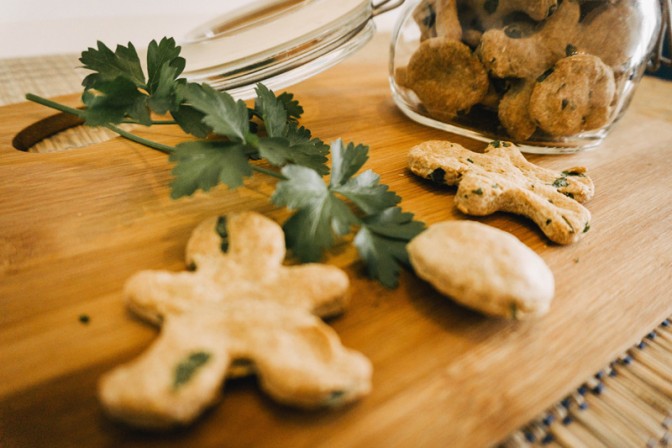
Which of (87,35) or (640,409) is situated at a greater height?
(87,35)

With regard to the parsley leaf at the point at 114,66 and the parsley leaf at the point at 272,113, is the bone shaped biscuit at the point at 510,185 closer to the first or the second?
the parsley leaf at the point at 272,113

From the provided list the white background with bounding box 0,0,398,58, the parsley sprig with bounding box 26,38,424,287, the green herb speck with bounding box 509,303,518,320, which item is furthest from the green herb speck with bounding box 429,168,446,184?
the white background with bounding box 0,0,398,58

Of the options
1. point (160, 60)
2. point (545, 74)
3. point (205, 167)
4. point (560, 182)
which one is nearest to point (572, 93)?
point (545, 74)

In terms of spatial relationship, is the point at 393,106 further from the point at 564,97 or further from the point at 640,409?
the point at 640,409

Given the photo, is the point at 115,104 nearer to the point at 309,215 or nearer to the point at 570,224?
the point at 309,215

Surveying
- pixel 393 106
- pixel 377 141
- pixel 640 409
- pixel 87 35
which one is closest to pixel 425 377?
pixel 640 409

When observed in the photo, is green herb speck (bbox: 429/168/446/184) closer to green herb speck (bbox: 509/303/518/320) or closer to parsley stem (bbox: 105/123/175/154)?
green herb speck (bbox: 509/303/518/320)
